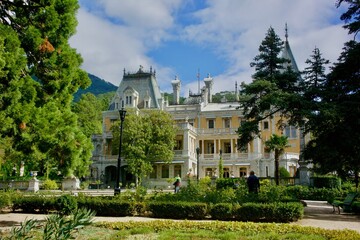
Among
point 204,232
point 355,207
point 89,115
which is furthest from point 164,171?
point 204,232

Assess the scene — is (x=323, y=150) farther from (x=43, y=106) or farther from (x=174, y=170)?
(x=174, y=170)

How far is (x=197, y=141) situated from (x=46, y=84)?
44023 millimetres

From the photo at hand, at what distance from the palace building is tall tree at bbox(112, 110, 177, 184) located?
3.52 meters

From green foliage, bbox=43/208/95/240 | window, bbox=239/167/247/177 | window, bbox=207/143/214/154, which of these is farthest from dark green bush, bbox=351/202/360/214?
window, bbox=207/143/214/154

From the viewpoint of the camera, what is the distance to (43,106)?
31.3 ft

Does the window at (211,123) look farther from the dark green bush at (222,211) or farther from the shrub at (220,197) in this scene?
the dark green bush at (222,211)

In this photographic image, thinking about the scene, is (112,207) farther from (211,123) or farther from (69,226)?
(211,123)

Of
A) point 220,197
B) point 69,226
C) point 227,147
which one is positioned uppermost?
point 227,147

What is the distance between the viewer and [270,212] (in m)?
12.5

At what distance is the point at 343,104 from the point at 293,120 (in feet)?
8.81

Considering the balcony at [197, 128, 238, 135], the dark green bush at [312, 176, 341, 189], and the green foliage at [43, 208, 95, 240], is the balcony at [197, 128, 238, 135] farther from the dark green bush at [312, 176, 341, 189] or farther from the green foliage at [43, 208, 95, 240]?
the green foliage at [43, 208, 95, 240]

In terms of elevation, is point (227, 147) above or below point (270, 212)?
above

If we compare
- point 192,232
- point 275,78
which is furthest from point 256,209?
point 275,78

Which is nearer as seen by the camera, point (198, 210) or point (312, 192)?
point (198, 210)
